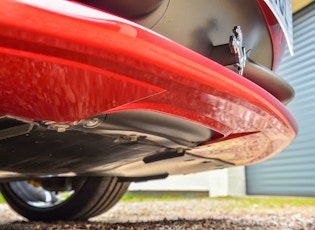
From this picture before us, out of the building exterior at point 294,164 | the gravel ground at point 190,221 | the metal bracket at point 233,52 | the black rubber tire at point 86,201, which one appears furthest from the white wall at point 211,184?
the metal bracket at point 233,52

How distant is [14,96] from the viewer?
0.65 metres

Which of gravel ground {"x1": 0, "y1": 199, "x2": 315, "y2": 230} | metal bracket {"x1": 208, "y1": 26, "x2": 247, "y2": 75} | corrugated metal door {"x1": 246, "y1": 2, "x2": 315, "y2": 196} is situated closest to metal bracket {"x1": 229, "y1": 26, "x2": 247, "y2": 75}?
metal bracket {"x1": 208, "y1": 26, "x2": 247, "y2": 75}

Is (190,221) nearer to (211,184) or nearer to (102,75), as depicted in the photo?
(102,75)

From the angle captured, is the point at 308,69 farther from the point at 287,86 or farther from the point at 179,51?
the point at 179,51

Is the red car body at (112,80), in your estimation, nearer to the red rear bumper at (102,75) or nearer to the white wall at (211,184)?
the red rear bumper at (102,75)

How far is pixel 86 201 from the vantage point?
5.90ft

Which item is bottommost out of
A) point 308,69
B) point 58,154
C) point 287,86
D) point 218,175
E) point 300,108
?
point 58,154

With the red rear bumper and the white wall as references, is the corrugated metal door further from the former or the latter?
the red rear bumper

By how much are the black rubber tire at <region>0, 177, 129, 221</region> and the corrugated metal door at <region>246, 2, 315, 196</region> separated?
9.99 ft

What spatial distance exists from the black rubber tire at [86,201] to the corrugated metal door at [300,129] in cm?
304

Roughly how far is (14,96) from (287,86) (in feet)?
2.41

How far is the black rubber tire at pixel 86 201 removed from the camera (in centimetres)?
179

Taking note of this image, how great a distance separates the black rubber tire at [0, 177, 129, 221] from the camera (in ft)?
5.86

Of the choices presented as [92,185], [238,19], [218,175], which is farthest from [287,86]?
[218,175]
